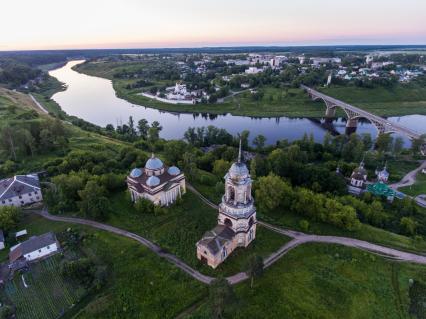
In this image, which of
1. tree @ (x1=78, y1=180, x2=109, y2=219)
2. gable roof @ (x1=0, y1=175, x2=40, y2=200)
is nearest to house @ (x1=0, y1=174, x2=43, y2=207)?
gable roof @ (x1=0, y1=175, x2=40, y2=200)

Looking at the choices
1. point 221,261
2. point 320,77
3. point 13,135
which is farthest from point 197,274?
point 320,77

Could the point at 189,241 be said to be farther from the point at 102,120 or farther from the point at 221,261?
the point at 102,120

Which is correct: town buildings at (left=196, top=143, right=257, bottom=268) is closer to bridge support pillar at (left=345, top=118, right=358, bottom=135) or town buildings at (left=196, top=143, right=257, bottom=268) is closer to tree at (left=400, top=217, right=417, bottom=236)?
tree at (left=400, top=217, right=417, bottom=236)

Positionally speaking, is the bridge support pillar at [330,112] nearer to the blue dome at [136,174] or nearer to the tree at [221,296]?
the blue dome at [136,174]

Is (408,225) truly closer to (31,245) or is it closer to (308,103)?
(31,245)

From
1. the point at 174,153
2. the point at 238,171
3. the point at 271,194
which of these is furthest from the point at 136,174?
the point at 271,194

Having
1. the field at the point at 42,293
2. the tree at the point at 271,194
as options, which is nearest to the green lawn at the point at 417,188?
the tree at the point at 271,194
